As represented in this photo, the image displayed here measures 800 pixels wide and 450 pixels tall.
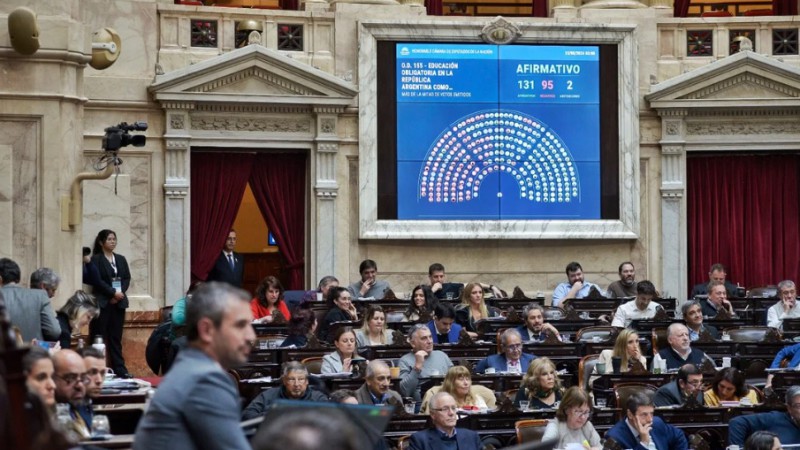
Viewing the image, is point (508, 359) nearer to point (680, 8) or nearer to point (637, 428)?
point (637, 428)

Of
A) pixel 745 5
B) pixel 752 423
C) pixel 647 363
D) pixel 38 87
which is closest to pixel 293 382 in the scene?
pixel 752 423

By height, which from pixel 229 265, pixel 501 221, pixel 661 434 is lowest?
pixel 661 434

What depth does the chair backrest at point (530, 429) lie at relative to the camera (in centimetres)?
965

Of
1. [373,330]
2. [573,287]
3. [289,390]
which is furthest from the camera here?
[573,287]

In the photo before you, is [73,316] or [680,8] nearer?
[73,316]

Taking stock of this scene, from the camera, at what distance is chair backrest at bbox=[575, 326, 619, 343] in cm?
1380

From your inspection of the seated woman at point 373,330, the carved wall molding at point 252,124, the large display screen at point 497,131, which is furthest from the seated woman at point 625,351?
the carved wall molding at point 252,124

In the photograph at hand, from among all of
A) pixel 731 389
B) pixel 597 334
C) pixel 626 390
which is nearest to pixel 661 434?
pixel 626 390

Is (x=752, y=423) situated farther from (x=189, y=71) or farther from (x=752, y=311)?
(x=189, y=71)

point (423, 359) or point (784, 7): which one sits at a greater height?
point (784, 7)

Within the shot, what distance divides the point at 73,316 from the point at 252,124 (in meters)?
A: 6.64

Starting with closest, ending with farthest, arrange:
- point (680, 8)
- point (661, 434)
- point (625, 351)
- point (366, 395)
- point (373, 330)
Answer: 1. point (661, 434)
2. point (366, 395)
3. point (625, 351)
4. point (373, 330)
5. point (680, 8)

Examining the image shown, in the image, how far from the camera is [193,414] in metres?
3.56

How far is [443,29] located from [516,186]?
214 cm
